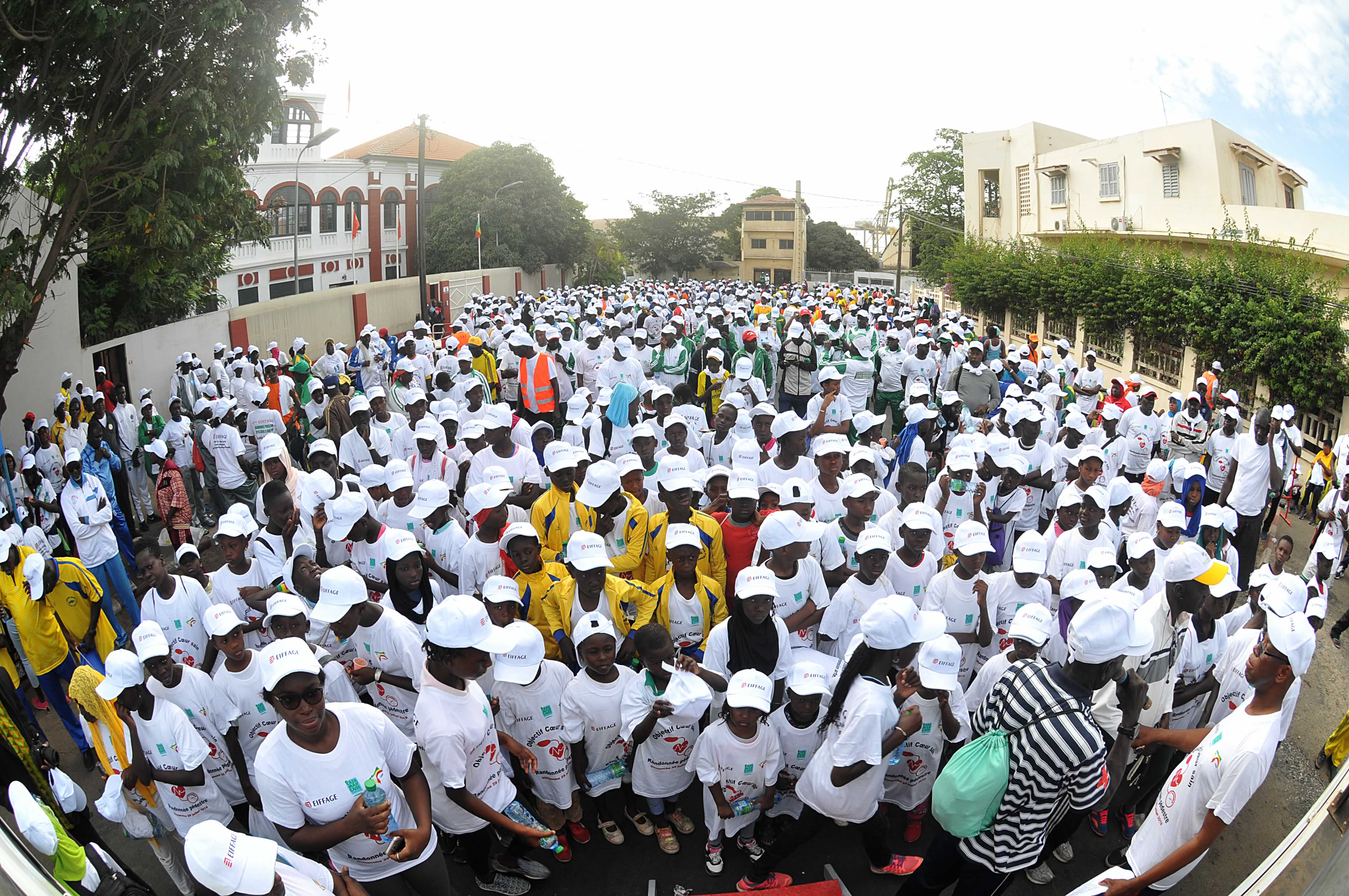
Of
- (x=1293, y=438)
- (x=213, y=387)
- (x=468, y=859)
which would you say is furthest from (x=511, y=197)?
(x=468, y=859)

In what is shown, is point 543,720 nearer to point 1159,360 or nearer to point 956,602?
point 956,602

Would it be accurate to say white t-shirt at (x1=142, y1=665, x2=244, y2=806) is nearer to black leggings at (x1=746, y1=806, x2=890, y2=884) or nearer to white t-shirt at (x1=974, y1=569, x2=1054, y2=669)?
black leggings at (x1=746, y1=806, x2=890, y2=884)

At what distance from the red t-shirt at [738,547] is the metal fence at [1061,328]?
20.7 metres

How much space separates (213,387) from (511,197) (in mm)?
32954

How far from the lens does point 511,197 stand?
139 feet

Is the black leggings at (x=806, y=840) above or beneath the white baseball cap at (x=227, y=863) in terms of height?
beneath

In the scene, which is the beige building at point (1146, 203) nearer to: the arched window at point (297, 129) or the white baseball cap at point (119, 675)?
the white baseball cap at point (119, 675)

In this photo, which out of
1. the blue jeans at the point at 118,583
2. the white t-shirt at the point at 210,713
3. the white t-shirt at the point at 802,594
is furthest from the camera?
the blue jeans at the point at 118,583

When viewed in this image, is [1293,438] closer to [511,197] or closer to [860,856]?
[860,856]

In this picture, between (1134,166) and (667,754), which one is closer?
(667,754)

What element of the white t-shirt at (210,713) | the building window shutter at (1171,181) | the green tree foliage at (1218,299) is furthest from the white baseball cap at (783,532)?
the building window shutter at (1171,181)

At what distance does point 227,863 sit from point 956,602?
382 centimetres

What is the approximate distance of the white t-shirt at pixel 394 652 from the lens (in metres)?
4.29

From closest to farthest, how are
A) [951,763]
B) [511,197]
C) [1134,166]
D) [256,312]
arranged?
1. [951,763]
2. [256,312]
3. [1134,166]
4. [511,197]
